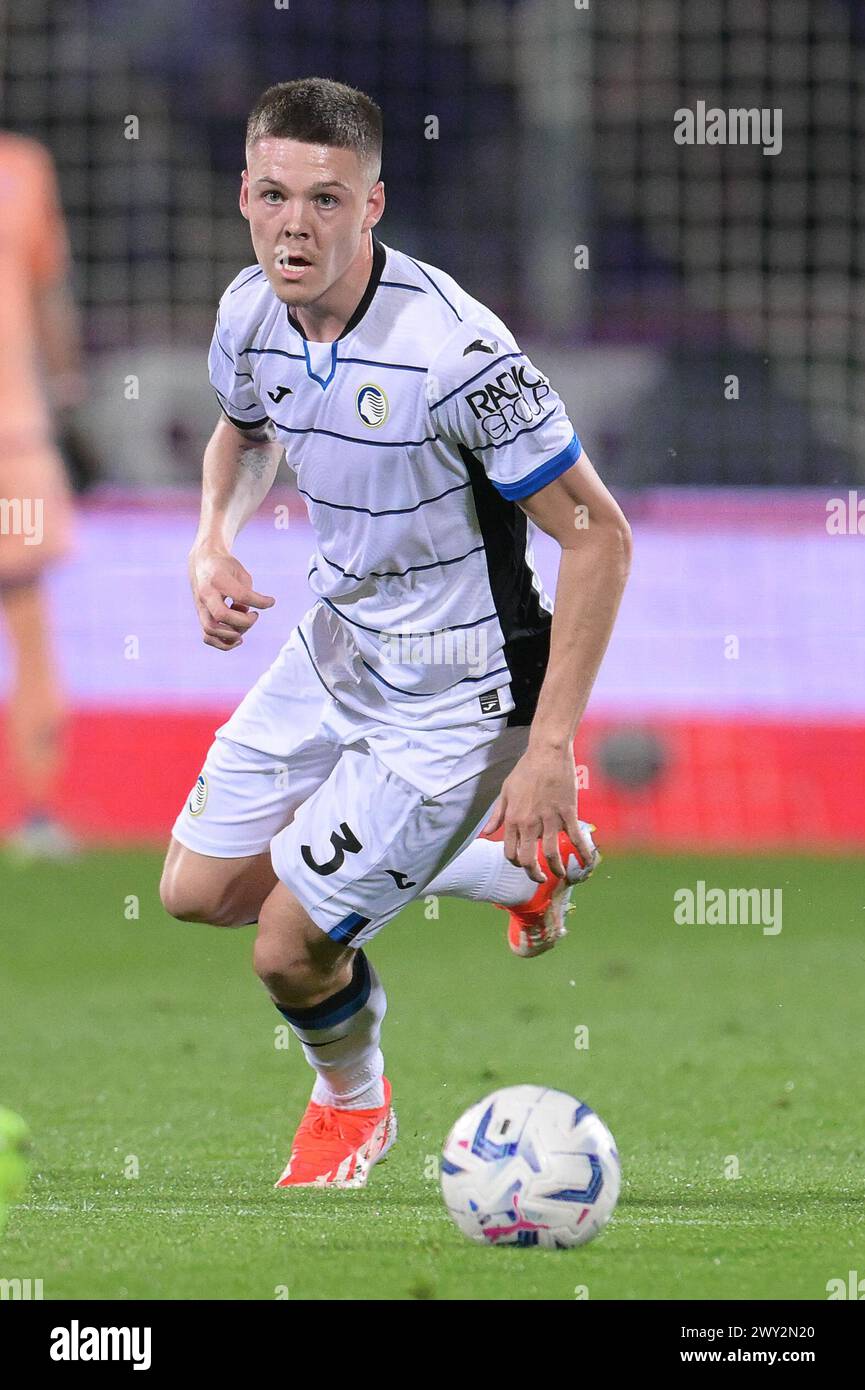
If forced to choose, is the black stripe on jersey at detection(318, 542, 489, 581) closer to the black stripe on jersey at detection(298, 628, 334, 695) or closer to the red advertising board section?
the black stripe on jersey at detection(298, 628, 334, 695)

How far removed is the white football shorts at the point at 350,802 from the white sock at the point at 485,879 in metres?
0.36

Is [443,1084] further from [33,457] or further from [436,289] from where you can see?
→ [33,457]

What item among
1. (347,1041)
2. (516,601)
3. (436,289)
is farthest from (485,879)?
(436,289)

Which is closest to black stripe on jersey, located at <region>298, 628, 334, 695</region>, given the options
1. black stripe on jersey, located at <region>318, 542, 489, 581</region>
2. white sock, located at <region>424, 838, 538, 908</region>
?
black stripe on jersey, located at <region>318, 542, 489, 581</region>

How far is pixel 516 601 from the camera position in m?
4.49

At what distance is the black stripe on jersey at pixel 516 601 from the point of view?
4.40 m

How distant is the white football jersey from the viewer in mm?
4129

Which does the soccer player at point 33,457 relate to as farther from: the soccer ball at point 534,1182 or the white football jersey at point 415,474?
the soccer ball at point 534,1182

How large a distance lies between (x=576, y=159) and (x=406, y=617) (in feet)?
27.9

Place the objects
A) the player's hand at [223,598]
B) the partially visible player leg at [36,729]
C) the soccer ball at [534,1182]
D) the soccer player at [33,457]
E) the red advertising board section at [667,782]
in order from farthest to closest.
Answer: the soccer player at [33,457] → the partially visible player leg at [36,729] → the red advertising board section at [667,782] → the player's hand at [223,598] → the soccer ball at [534,1182]

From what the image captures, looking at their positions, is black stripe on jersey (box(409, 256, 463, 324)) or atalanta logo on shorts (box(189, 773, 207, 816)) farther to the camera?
atalanta logo on shorts (box(189, 773, 207, 816))

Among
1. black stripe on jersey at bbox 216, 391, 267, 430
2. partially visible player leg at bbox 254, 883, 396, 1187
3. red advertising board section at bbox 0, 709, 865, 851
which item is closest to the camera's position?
partially visible player leg at bbox 254, 883, 396, 1187

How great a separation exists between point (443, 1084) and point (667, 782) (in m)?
5.08

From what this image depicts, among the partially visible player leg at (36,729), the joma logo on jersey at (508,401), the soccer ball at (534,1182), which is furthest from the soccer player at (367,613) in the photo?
the partially visible player leg at (36,729)
